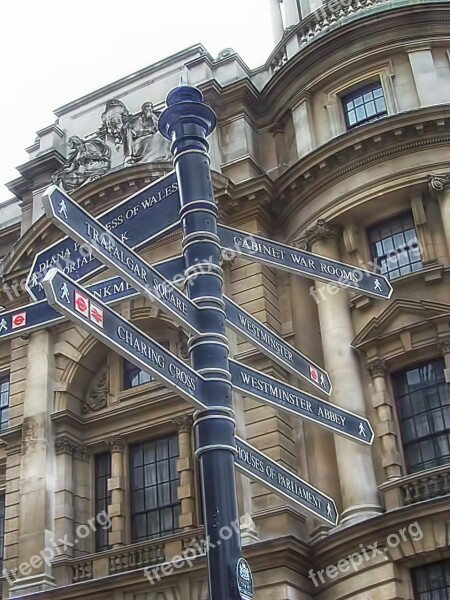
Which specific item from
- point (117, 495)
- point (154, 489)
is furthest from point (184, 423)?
point (117, 495)

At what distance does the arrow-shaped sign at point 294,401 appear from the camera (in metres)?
8.09

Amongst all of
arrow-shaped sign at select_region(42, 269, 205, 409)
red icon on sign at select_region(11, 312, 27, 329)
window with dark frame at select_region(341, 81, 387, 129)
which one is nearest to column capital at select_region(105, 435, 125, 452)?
window with dark frame at select_region(341, 81, 387, 129)

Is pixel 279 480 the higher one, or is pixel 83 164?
pixel 83 164

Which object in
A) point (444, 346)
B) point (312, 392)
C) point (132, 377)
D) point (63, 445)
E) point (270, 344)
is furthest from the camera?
point (132, 377)

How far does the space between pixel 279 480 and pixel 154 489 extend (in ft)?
42.5

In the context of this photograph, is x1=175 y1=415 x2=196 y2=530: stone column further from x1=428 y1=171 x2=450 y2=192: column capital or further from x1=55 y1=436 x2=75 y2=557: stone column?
x1=428 y1=171 x2=450 y2=192: column capital

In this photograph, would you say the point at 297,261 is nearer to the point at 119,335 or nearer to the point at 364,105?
the point at 119,335

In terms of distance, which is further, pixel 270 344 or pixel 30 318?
pixel 270 344

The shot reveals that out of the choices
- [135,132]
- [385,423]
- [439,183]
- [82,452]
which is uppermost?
[135,132]

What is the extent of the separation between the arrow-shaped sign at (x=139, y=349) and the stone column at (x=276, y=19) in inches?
870

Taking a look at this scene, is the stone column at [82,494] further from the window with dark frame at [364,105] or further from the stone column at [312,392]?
the window with dark frame at [364,105]

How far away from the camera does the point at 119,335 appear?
23.2 ft

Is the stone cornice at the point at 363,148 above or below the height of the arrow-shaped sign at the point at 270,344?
above

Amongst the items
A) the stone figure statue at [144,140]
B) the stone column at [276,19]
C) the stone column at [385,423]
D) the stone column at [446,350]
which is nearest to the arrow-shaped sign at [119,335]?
the stone column at [385,423]
